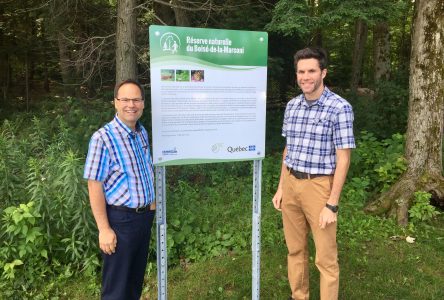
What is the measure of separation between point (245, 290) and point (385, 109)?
608 cm

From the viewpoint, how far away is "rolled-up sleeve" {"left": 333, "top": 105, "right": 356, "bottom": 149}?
2941mm

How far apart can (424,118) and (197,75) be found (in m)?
4.05

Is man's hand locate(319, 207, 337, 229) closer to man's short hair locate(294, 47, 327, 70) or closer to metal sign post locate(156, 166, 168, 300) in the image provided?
man's short hair locate(294, 47, 327, 70)

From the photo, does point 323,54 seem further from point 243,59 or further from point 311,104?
point 243,59

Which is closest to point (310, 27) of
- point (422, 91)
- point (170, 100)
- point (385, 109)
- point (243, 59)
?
point (422, 91)

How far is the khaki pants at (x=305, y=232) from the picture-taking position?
10.4 feet

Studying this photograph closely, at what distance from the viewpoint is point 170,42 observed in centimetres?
290

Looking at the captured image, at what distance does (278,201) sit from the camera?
364 cm

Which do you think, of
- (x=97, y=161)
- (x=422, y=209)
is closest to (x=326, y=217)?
(x=97, y=161)

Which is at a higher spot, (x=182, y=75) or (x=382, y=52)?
(x=382, y=52)

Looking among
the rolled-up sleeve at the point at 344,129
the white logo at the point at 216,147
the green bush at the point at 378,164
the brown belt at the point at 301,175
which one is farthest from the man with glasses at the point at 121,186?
the green bush at the point at 378,164

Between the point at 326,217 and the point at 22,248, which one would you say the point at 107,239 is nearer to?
the point at 326,217

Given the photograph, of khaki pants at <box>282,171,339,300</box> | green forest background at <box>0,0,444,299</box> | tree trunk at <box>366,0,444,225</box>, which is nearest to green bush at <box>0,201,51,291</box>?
green forest background at <box>0,0,444,299</box>

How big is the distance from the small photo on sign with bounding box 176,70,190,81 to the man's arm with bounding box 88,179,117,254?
0.95 metres
